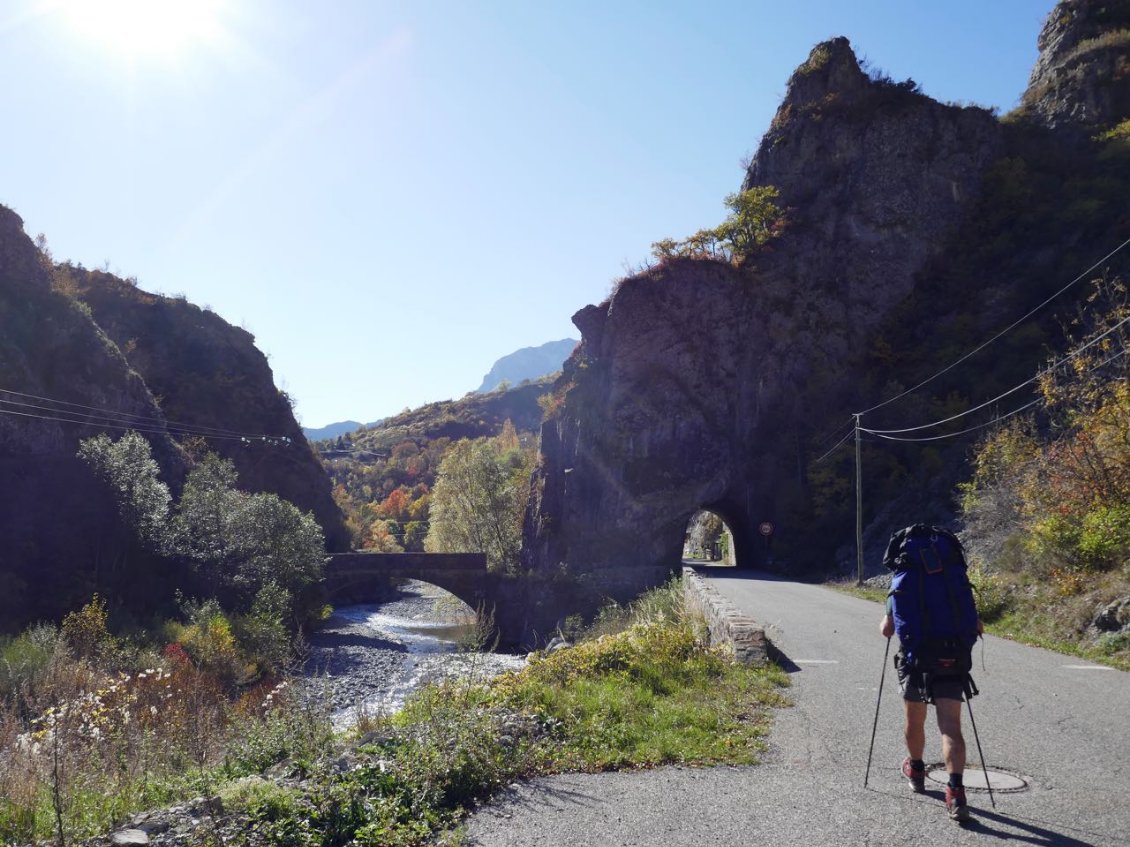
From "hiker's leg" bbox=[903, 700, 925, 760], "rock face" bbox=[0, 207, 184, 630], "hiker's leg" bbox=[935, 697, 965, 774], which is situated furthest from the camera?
"rock face" bbox=[0, 207, 184, 630]

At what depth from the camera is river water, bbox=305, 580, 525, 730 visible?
9.17 metres

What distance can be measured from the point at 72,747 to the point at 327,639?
34.2m

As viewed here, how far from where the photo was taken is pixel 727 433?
4638 cm

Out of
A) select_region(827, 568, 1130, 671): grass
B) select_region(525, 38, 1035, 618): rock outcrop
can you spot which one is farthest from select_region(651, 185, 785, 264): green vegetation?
→ select_region(827, 568, 1130, 671): grass

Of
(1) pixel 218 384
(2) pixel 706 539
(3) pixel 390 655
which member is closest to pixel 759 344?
(3) pixel 390 655

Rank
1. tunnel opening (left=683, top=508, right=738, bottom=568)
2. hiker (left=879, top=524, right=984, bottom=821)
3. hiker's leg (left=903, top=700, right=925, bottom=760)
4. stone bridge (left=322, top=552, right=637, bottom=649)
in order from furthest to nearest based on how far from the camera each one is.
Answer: tunnel opening (left=683, top=508, right=738, bottom=568), stone bridge (left=322, top=552, right=637, bottom=649), hiker's leg (left=903, top=700, right=925, bottom=760), hiker (left=879, top=524, right=984, bottom=821)

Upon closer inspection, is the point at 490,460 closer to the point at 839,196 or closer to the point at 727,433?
the point at 727,433

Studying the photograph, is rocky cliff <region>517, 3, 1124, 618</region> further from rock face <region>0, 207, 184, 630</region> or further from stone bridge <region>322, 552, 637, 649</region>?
rock face <region>0, 207, 184, 630</region>

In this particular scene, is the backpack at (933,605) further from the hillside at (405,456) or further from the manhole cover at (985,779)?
the hillside at (405,456)

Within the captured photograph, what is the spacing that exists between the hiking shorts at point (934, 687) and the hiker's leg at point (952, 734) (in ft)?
0.12

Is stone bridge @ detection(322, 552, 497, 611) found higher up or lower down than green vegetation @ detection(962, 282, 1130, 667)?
lower down

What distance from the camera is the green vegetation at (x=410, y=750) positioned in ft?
16.1

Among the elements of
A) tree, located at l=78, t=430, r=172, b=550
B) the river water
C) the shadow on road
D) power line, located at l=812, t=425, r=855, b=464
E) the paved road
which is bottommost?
the river water

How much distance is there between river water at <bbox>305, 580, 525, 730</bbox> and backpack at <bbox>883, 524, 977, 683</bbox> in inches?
184
